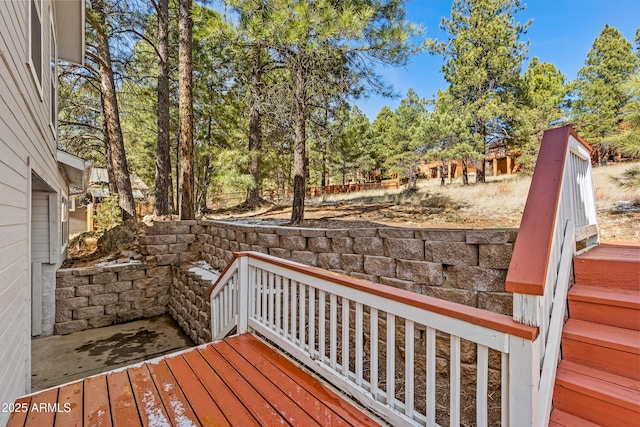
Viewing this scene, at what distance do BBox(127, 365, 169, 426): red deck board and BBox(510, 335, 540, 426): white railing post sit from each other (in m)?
1.85

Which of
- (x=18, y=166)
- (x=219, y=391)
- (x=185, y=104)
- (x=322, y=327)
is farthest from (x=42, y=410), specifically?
(x=185, y=104)

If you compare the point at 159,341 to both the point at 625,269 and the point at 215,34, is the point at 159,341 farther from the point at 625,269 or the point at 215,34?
the point at 625,269

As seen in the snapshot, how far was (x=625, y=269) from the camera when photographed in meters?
1.84

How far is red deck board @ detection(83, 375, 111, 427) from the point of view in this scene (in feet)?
5.99

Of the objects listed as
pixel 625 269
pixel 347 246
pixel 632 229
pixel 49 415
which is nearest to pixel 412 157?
pixel 632 229

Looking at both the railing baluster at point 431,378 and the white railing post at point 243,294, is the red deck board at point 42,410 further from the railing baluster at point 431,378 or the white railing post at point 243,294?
the railing baluster at point 431,378

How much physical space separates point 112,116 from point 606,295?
1031cm

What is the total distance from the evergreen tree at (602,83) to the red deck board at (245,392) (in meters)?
14.9

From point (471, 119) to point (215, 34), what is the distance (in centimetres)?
1070

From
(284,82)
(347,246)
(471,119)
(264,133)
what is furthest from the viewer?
(471,119)

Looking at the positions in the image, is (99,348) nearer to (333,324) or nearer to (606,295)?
(333,324)

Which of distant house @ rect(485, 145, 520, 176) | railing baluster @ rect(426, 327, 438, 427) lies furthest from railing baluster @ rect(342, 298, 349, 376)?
distant house @ rect(485, 145, 520, 176)

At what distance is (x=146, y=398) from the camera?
2.03 m

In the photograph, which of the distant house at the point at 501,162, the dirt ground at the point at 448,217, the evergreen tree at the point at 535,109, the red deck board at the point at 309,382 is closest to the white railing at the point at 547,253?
the red deck board at the point at 309,382
